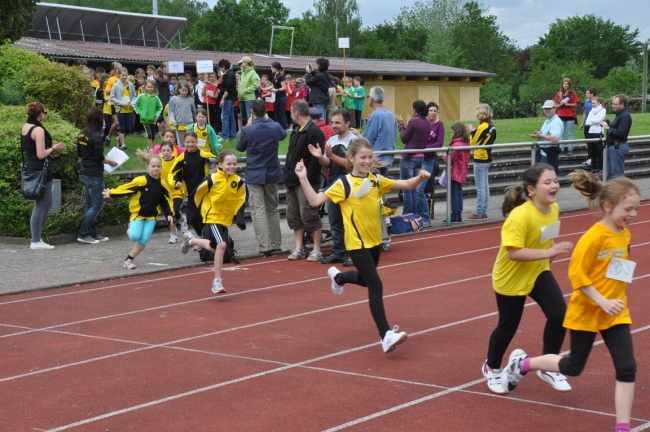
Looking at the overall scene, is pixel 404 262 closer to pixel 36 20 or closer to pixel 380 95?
pixel 380 95

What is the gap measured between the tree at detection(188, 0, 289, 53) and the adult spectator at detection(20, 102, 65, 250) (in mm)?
82699

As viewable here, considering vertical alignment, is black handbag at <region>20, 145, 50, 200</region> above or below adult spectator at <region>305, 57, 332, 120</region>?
below

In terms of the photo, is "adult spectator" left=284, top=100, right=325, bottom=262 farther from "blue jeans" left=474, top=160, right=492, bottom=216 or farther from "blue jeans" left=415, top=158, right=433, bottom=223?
"blue jeans" left=474, top=160, right=492, bottom=216

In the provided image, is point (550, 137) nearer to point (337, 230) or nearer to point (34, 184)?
point (337, 230)

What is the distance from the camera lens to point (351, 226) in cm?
752

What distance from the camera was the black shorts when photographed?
10359 millimetres

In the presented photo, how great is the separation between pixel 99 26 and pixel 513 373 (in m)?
34.5

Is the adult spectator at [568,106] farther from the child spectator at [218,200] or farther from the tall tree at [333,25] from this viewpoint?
the tall tree at [333,25]

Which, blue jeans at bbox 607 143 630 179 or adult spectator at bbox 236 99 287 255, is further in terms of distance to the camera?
blue jeans at bbox 607 143 630 179

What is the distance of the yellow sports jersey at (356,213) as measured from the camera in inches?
294

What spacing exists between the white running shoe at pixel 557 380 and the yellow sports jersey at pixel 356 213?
201 cm

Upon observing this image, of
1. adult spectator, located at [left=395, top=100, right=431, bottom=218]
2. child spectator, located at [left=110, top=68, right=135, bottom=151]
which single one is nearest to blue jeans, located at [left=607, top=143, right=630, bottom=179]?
adult spectator, located at [left=395, top=100, right=431, bottom=218]

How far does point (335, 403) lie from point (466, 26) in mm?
100874

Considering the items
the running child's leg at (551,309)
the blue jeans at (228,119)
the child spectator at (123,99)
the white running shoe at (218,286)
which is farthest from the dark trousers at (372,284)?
the blue jeans at (228,119)
